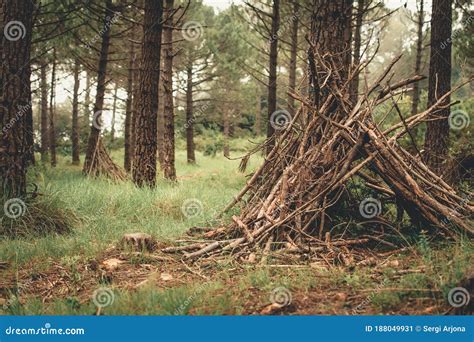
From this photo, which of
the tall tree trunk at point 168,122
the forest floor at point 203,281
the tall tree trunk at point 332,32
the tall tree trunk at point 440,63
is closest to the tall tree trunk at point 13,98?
the forest floor at point 203,281

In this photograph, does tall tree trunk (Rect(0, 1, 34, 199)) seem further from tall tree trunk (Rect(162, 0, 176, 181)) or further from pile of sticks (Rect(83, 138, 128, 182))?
tall tree trunk (Rect(162, 0, 176, 181))

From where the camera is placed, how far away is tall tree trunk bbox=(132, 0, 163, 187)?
7383mm

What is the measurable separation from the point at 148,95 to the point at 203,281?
4829mm

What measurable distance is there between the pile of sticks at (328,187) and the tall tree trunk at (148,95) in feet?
11.0

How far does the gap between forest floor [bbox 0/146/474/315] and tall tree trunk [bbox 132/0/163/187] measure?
2792 mm

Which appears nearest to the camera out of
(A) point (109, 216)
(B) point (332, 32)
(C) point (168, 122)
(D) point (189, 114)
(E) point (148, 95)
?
(B) point (332, 32)

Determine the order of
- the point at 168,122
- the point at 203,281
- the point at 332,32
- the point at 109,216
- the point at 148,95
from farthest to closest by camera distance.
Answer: the point at 168,122 < the point at 148,95 < the point at 109,216 < the point at 332,32 < the point at 203,281

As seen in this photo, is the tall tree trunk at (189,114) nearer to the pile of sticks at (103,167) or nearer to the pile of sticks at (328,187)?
the pile of sticks at (103,167)

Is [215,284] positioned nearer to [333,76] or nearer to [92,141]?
[333,76]

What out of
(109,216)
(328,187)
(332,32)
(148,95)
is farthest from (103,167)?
(328,187)

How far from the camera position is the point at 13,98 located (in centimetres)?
489

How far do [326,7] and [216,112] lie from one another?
2383 cm

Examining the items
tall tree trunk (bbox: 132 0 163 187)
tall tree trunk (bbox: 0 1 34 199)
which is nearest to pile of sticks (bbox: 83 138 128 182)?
tall tree trunk (bbox: 132 0 163 187)

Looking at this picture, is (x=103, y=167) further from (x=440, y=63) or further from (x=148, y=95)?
(x=440, y=63)
